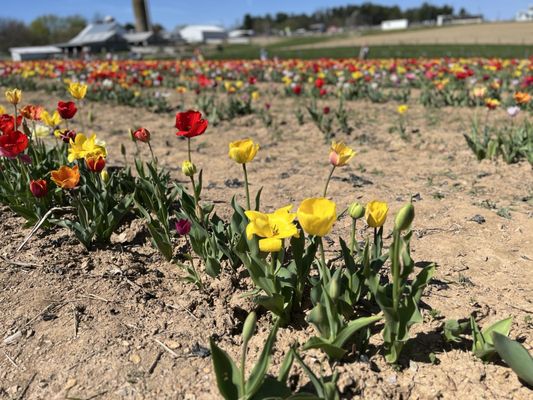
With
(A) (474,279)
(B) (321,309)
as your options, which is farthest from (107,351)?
(A) (474,279)

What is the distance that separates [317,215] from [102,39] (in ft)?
161

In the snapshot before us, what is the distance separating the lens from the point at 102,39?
45406 millimetres

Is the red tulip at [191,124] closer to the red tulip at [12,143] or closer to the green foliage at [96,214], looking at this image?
the green foliage at [96,214]

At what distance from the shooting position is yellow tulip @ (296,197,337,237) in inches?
61.9

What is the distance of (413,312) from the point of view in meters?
1.80

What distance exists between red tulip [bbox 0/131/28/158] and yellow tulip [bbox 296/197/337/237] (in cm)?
168

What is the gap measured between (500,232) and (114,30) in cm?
5103

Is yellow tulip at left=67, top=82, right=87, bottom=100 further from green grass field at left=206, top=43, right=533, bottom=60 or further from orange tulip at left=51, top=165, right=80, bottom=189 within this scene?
green grass field at left=206, top=43, right=533, bottom=60

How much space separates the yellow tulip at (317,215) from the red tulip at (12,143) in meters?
1.68

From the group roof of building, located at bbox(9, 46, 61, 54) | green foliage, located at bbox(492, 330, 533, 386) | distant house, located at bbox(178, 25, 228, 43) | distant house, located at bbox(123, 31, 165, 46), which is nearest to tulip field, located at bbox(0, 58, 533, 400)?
green foliage, located at bbox(492, 330, 533, 386)

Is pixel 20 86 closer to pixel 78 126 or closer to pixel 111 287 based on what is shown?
pixel 78 126

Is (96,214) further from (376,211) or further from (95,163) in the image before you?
(376,211)

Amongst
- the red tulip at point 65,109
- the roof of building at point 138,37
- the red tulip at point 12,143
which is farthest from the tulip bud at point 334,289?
the roof of building at point 138,37

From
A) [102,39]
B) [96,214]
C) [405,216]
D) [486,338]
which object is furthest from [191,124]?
[102,39]
